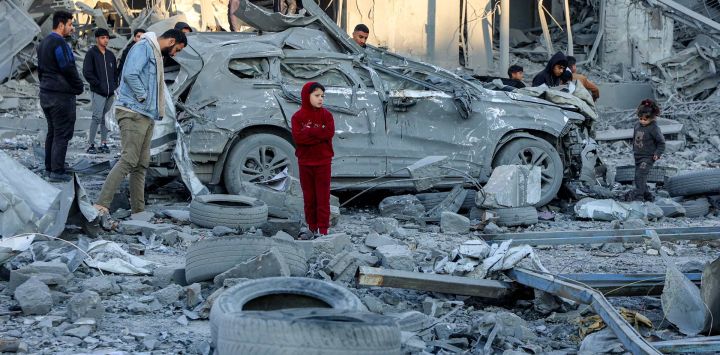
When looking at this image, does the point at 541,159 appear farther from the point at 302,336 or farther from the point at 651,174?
the point at 302,336

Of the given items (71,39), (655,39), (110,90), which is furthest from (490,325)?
(655,39)

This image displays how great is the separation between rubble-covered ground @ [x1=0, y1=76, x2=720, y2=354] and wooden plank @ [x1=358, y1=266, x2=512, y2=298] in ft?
0.34

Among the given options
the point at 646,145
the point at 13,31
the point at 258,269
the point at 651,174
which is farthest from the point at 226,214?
the point at 13,31

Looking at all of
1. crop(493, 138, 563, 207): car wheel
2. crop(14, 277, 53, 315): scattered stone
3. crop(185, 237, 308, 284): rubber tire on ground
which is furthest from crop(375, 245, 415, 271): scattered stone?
crop(493, 138, 563, 207): car wheel

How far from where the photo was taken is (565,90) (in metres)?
12.3

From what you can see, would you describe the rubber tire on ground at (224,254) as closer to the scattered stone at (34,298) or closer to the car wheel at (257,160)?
the scattered stone at (34,298)

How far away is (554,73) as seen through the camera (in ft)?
43.8

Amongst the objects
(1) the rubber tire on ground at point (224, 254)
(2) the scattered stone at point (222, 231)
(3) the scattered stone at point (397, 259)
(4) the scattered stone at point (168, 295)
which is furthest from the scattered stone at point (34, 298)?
(2) the scattered stone at point (222, 231)

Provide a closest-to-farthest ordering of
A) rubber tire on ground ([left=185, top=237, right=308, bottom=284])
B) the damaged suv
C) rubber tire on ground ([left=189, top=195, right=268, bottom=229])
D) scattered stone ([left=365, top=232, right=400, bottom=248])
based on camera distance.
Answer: rubber tire on ground ([left=185, top=237, right=308, bottom=284]) → scattered stone ([left=365, top=232, right=400, bottom=248]) → rubber tire on ground ([left=189, top=195, right=268, bottom=229]) → the damaged suv

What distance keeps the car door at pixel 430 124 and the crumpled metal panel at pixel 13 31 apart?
957 centimetres

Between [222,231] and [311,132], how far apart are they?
3.86 ft

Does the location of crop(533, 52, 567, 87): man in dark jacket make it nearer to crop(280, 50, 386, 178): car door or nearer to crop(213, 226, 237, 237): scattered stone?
crop(280, 50, 386, 178): car door

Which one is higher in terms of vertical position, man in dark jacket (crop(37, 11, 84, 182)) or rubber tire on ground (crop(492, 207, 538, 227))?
man in dark jacket (crop(37, 11, 84, 182))

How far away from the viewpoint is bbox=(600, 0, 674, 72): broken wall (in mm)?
21578
